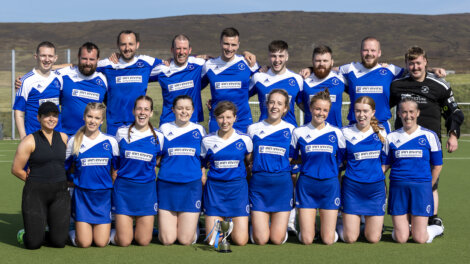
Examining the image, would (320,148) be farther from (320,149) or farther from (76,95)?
(76,95)

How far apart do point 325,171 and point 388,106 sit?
122cm

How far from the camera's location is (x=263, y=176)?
5.21 metres

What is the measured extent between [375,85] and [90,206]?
299 centimetres

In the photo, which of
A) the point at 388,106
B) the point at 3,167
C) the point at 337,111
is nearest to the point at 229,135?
the point at 337,111

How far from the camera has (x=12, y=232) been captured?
223 inches

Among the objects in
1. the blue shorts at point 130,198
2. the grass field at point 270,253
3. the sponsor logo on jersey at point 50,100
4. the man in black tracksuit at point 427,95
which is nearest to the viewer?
the grass field at point 270,253

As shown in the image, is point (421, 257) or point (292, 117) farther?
point (292, 117)

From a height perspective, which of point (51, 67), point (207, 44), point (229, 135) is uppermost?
point (207, 44)

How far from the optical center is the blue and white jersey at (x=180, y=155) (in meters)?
5.20

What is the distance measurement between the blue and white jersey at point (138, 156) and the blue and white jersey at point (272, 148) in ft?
2.93

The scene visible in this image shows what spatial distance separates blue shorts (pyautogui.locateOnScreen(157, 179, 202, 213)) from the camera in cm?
519

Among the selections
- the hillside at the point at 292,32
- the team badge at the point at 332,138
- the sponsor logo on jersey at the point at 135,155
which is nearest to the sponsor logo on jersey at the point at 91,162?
the sponsor logo on jersey at the point at 135,155

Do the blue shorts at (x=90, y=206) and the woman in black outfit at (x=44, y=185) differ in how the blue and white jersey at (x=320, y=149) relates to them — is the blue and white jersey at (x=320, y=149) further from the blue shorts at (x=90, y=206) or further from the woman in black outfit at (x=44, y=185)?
the woman in black outfit at (x=44, y=185)

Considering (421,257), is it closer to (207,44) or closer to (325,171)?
(325,171)
